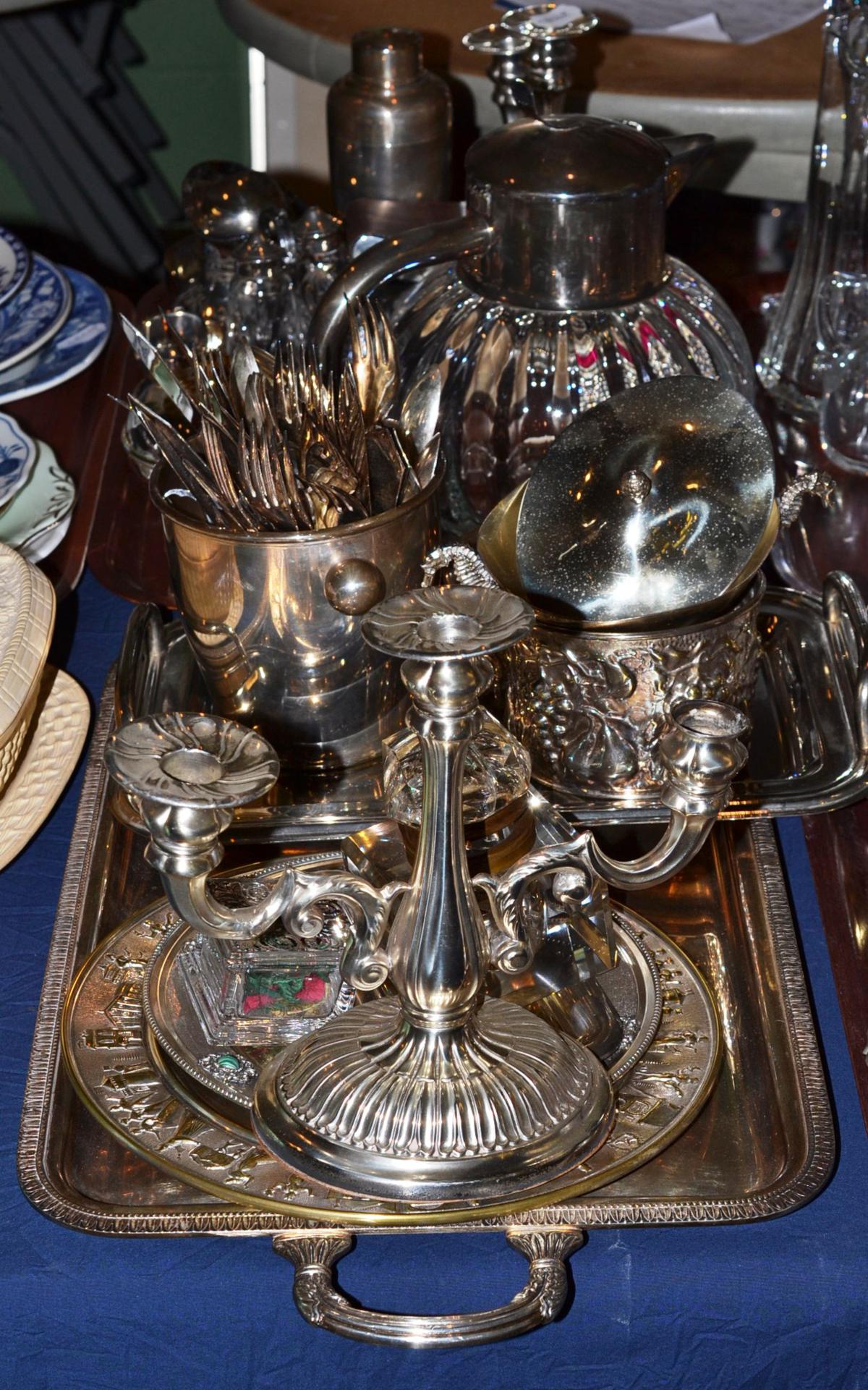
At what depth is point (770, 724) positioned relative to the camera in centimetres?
60

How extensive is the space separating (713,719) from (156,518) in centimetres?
43

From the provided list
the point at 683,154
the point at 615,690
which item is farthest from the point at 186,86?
the point at 615,690

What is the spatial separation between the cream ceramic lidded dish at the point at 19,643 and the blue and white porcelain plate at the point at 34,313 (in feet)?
0.97

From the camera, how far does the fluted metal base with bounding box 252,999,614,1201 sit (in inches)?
15.3

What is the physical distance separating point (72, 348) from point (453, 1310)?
62 cm

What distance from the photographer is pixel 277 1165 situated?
16.0 inches

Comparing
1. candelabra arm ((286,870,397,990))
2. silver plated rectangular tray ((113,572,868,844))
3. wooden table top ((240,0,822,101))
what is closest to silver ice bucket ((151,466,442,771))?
silver plated rectangular tray ((113,572,868,844))

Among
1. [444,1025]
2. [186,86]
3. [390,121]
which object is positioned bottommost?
[186,86]

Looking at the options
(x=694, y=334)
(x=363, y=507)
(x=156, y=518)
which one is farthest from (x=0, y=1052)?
(x=694, y=334)

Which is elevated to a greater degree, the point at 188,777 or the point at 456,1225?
the point at 188,777

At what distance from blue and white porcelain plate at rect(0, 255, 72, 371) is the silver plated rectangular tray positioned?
9.8 inches

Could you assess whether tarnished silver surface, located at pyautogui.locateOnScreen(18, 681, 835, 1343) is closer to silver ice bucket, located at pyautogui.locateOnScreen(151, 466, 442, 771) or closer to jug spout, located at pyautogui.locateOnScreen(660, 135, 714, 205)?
silver ice bucket, located at pyautogui.locateOnScreen(151, 466, 442, 771)

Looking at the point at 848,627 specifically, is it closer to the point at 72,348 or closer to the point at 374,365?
the point at 374,365

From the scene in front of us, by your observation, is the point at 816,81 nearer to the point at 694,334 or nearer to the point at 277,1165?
the point at 694,334
